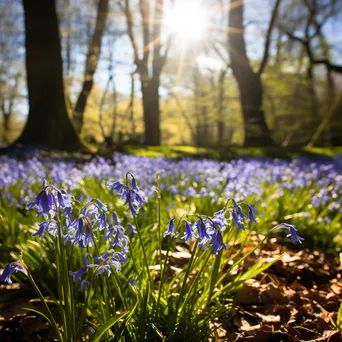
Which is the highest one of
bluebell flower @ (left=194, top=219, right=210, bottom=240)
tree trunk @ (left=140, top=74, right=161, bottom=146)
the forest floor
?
tree trunk @ (left=140, top=74, right=161, bottom=146)

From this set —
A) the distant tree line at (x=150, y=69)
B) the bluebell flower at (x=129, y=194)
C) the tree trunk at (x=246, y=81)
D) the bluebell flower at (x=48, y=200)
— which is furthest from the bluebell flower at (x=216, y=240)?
the tree trunk at (x=246, y=81)

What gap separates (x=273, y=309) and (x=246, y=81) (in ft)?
53.0

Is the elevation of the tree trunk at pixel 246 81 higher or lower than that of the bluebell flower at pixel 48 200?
higher

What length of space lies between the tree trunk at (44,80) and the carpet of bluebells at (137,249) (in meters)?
5.82

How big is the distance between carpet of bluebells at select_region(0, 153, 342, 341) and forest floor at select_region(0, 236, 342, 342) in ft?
0.31

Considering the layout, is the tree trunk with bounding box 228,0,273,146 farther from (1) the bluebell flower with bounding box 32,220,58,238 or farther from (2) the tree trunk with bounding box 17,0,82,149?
(1) the bluebell flower with bounding box 32,220,58,238

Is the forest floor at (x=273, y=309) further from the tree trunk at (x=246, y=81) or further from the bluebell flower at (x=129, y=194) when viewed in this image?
the tree trunk at (x=246, y=81)

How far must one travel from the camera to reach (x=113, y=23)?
21391mm

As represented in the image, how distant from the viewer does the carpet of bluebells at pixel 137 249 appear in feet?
4.73

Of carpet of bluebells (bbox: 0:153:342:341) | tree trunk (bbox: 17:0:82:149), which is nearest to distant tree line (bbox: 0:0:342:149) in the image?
tree trunk (bbox: 17:0:82:149)

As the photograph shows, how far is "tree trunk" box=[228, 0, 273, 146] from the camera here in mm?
16781

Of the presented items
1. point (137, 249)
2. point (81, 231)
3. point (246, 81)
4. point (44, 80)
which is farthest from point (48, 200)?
point (246, 81)

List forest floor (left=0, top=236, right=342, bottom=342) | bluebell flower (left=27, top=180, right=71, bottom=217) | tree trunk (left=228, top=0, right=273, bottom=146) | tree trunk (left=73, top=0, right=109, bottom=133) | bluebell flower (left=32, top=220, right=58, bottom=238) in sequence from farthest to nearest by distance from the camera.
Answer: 1. tree trunk (left=228, top=0, right=273, bottom=146)
2. tree trunk (left=73, top=0, right=109, bottom=133)
3. forest floor (left=0, top=236, right=342, bottom=342)
4. bluebell flower (left=32, top=220, right=58, bottom=238)
5. bluebell flower (left=27, top=180, right=71, bottom=217)

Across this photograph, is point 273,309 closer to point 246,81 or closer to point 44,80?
point 44,80
